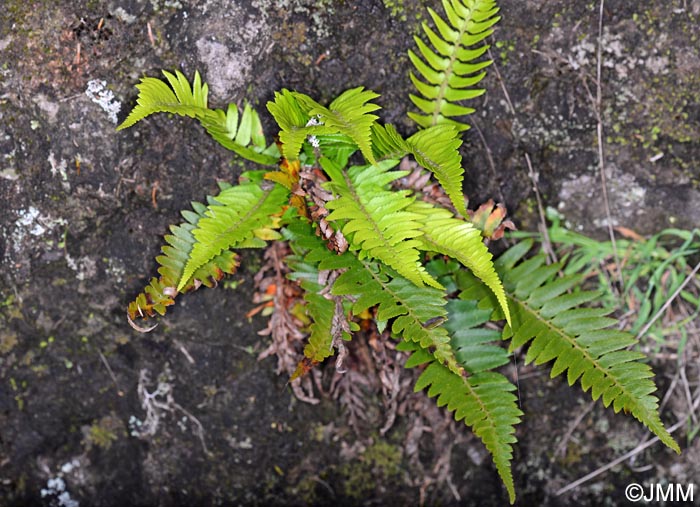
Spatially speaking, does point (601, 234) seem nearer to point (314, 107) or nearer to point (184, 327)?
point (314, 107)

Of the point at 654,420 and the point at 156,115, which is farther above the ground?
the point at 156,115

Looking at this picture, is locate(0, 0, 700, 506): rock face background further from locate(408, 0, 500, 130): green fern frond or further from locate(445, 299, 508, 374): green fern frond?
locate(445, 299, 508, 374): green fern frond

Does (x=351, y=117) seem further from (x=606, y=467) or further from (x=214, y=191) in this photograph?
(x=606, y=467)

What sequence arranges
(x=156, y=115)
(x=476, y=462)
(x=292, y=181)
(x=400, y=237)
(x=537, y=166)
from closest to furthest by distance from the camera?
(x=400, y=237) < (x=292, y=181) < (x=156, y=115) < (x=537, y=166) < (x=476, y=462)

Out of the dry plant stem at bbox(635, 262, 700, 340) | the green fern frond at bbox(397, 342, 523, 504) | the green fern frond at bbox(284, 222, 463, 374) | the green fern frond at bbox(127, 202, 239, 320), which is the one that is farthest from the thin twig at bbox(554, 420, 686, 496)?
the green fern frond at bbox(127, 202, 239, 320)

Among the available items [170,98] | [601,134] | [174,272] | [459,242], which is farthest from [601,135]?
[174,272]

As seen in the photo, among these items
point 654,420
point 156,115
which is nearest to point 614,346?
point 654,420
